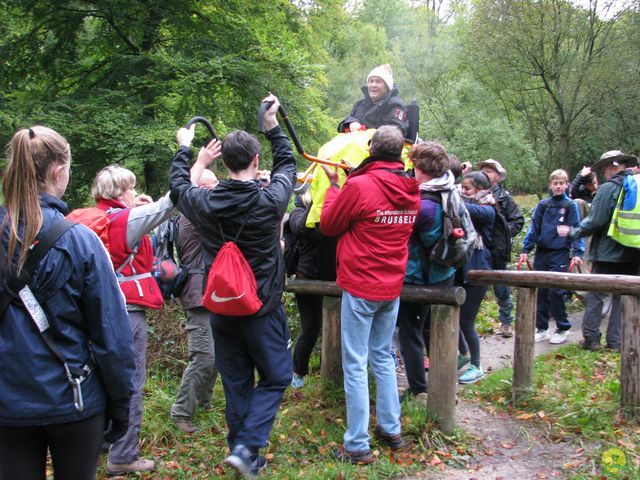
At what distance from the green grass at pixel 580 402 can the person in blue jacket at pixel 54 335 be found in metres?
3.13

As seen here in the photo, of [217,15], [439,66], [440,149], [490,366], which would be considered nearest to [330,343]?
[440,149]

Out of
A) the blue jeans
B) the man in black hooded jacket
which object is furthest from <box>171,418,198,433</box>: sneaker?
the blue jeans

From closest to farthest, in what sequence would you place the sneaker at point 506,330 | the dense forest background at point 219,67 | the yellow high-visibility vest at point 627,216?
1. the yellow high-visibility vest at point 627,216
2. the sneaker at point 506,330
3. the dense forest background at point 219,67

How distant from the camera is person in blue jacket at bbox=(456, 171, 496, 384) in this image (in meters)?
5.41

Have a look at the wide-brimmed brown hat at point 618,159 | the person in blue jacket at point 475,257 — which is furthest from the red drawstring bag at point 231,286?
the wide-brimmed brown hat at point 618,159

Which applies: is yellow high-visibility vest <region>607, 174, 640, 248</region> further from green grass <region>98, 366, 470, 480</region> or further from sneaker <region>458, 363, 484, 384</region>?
green grass <region>98, 366, 470, 480</region>

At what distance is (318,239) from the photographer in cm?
484

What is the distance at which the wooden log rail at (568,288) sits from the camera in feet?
14.7

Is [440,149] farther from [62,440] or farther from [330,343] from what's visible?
[62,440]

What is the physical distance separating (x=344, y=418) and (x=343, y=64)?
31.9 m

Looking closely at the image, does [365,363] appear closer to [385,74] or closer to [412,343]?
[412,343]

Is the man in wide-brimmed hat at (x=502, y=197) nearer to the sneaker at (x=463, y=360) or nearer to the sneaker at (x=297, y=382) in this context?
the sneaker at (x=463, y=360)

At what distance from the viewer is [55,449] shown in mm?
2330

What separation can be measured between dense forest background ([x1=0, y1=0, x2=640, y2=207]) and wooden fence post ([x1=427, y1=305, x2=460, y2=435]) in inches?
238
